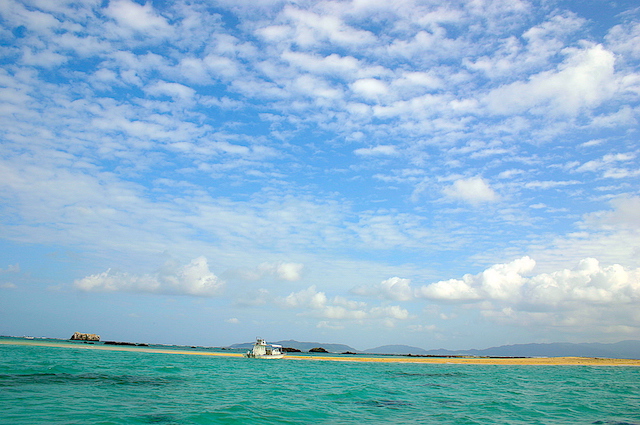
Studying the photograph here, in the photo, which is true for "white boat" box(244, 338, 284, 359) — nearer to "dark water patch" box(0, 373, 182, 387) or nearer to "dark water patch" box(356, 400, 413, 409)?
"dark water patch" box(0, 373, 182, 387)

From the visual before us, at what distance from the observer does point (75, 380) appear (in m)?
32.6

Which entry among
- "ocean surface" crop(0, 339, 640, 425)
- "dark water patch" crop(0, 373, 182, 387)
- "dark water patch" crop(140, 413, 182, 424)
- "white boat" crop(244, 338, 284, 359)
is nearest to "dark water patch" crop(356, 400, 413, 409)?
"ocean surface" crop(0, 339, 640, 425)

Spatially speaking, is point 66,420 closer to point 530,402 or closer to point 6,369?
point 6,369

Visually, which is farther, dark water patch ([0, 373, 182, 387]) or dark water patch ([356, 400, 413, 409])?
dark water patch ([0, 373, 182, 387])

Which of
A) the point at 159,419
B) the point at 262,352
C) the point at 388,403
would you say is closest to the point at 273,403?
the point at 388,403

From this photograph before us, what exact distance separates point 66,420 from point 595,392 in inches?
1683

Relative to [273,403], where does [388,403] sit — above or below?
below

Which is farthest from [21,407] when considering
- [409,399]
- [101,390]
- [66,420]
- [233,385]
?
[409,399]

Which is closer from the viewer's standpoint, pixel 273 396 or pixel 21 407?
pixel 21 407

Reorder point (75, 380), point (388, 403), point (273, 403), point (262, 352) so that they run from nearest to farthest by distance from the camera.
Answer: point (273, 403), point (388, 403), point (75, 380), point (262, 352)

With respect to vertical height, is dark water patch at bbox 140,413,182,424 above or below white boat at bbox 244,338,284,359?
above

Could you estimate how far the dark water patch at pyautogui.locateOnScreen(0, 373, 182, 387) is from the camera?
97.8 ft

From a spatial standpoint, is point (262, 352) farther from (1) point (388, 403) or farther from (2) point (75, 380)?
(1) point (388, 403)

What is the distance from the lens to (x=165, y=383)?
34.1 m
